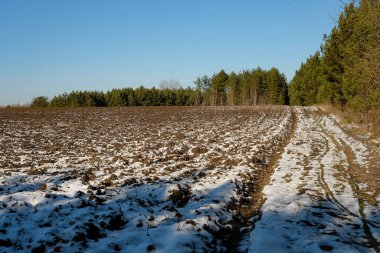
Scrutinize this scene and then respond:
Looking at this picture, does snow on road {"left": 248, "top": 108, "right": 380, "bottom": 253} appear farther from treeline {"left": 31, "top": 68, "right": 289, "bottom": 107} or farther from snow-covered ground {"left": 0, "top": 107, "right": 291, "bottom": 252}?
treeline {"left": 31, "top": 68, "right": 289, "bottom": 107}

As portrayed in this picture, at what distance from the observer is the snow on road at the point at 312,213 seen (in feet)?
23.2

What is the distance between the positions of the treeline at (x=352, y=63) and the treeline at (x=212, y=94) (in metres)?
21.6

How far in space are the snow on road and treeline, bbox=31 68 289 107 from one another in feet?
277

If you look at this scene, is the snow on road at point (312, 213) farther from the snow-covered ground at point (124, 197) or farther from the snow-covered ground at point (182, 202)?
the snow-covered ground at point (124, 197)

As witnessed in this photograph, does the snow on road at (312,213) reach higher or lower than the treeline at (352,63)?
lower

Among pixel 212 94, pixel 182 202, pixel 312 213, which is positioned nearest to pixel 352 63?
pixel 312 213

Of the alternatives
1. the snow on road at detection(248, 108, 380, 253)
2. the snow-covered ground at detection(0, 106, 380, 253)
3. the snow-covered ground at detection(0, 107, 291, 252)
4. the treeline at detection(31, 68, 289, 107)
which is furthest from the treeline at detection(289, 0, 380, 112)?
the treeline at detection(31, 68, 289, 107)

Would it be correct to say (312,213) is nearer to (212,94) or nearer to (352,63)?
(352,63)

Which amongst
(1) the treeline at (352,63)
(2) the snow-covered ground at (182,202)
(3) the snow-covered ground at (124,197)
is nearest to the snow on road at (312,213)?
(2) the snow-covered ground at (182,202)

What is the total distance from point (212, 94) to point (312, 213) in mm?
100340

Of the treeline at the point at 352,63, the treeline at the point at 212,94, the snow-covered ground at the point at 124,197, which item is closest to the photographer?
the snow-covered ground at the point at 124,197

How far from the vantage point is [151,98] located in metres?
103

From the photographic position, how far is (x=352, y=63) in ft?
94.3

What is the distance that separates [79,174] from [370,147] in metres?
15.2
